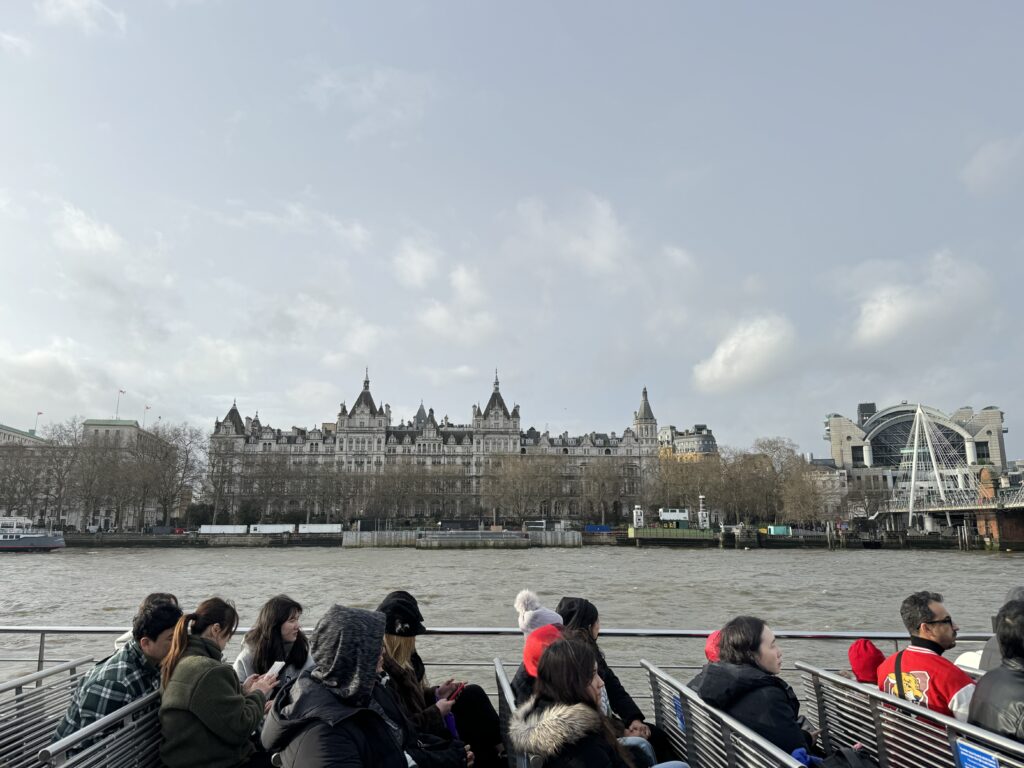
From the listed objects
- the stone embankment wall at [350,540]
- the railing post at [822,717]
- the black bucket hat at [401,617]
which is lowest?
the stone embankment wall at [350,540]

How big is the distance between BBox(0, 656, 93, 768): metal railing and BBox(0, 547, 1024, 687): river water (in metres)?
7.49

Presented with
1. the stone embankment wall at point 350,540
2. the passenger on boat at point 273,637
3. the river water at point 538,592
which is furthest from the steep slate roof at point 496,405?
the passenger on boat at point 273,637

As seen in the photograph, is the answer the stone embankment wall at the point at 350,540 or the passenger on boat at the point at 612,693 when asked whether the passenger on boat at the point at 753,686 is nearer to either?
the passenger on boat at the point at 612,693

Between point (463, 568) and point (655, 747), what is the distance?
35992 mm

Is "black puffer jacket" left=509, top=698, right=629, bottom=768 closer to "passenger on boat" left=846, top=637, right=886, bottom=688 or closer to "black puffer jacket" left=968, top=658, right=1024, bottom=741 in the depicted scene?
"black puffer jacket" left=968, top=658, right=1024, bottom=741

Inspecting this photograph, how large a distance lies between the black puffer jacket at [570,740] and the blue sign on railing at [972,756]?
1.54 metres

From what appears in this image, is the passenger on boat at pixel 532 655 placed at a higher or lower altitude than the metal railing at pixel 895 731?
higher

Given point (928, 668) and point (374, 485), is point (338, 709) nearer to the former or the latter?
point (928, 668)

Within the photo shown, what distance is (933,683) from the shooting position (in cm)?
374

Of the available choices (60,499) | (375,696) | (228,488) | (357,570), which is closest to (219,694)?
(375,696)

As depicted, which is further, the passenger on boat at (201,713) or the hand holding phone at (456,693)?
the hand holding phone at (456,693)

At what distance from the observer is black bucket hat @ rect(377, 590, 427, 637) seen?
12.5ft

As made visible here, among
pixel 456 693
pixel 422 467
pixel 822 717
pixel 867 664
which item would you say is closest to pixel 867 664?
pixel 867 664

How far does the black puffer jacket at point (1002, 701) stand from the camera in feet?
9.97
